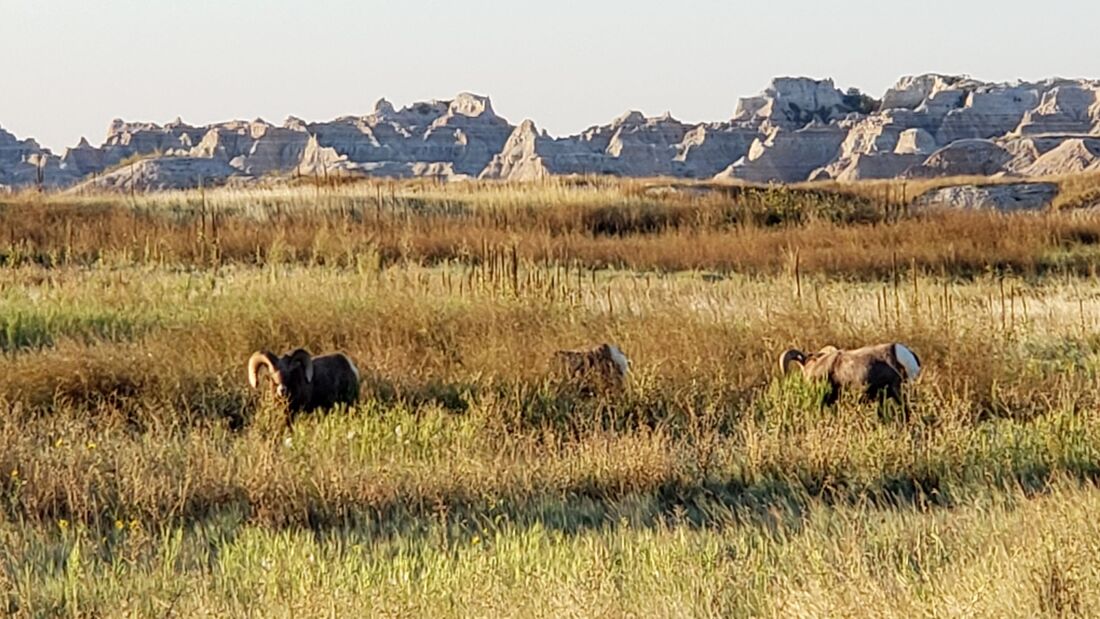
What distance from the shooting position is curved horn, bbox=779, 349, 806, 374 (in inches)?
384

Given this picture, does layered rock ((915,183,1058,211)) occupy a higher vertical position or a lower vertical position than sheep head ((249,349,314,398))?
lower

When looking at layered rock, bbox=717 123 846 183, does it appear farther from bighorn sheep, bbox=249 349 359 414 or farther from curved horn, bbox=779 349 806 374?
bighorn sheep, bbox=249 349 359 414

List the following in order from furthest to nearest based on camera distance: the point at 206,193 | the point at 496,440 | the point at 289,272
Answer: the point at 206,193, the point at 289,272, the point at 496,440

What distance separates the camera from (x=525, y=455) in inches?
313

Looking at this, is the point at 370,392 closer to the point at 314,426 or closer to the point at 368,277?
the point at 314,426

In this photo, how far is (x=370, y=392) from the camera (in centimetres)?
971

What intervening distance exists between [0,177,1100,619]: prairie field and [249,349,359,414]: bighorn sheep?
0.19 meters

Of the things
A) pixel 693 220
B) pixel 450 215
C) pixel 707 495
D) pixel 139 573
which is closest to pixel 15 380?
pixel 139 573

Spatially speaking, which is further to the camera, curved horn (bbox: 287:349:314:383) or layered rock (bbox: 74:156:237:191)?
layered rock (bbox: 74:156:237:191)

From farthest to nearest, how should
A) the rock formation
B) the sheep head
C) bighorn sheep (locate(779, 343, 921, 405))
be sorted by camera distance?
the rock formation, bighorn sheep (locate(779, 343, 921, 405)), the sheep head

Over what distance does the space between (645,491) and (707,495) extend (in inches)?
14.3

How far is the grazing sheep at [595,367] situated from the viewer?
9.66m

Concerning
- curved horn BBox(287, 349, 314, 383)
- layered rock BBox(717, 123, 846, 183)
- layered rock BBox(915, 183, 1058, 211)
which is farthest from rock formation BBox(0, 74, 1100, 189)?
curved horn BBox(287, 349, 314, 383)

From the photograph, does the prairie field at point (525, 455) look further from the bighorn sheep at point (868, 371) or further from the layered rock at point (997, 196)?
the layered rock at point (997, 196)
